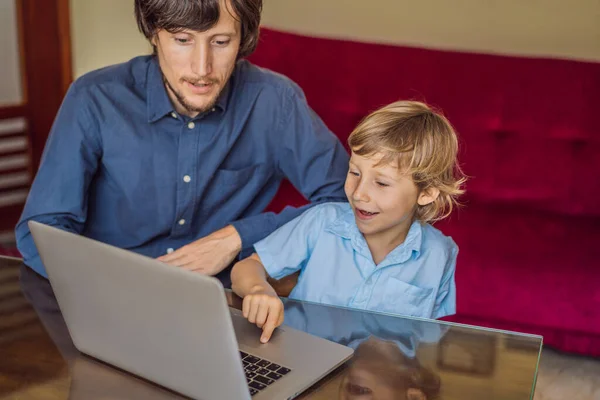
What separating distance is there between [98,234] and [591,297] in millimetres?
1464

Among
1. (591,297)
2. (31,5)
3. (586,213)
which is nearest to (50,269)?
(591,297)

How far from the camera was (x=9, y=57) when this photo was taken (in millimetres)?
3467

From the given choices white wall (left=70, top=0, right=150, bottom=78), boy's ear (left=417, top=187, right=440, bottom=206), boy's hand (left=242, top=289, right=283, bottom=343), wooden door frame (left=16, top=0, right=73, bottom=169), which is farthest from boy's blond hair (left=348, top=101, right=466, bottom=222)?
wooden door frame (left=16, top=0, right=73, bottom=169)

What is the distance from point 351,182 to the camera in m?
1.51

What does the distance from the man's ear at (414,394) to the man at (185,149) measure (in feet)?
1.99

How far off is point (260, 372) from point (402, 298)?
1.63 ft

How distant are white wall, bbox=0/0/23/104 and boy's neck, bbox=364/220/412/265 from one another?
8.07ft

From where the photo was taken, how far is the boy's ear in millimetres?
1543

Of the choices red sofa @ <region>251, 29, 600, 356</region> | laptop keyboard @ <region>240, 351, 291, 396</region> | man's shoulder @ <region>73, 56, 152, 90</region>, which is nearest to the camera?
laptop keyboard @ <region>240, 351, 291, 396</region>

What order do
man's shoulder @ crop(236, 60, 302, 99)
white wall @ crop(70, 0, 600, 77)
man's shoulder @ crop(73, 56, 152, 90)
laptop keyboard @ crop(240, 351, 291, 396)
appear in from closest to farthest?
1. laptop keyboard @ crop(240, 351, 291, 396)
2. man's shoulder @ crop(73, 56, 152, 90)
3. man's shoulder @ crop(236, 60, 302, 99)
4. white wall @ crop(70, 0, 600, 77)

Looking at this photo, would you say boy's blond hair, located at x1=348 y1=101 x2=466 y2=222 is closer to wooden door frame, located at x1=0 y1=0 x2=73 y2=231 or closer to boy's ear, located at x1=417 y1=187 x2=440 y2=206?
boy's ear, located at x1=417 y1=187 x2=440 y2=206

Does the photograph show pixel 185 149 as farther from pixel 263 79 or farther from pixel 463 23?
pixel 463 23

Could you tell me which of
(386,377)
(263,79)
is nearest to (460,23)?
(263,79)

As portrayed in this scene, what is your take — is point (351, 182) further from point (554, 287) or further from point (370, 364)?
point (554, 287)
